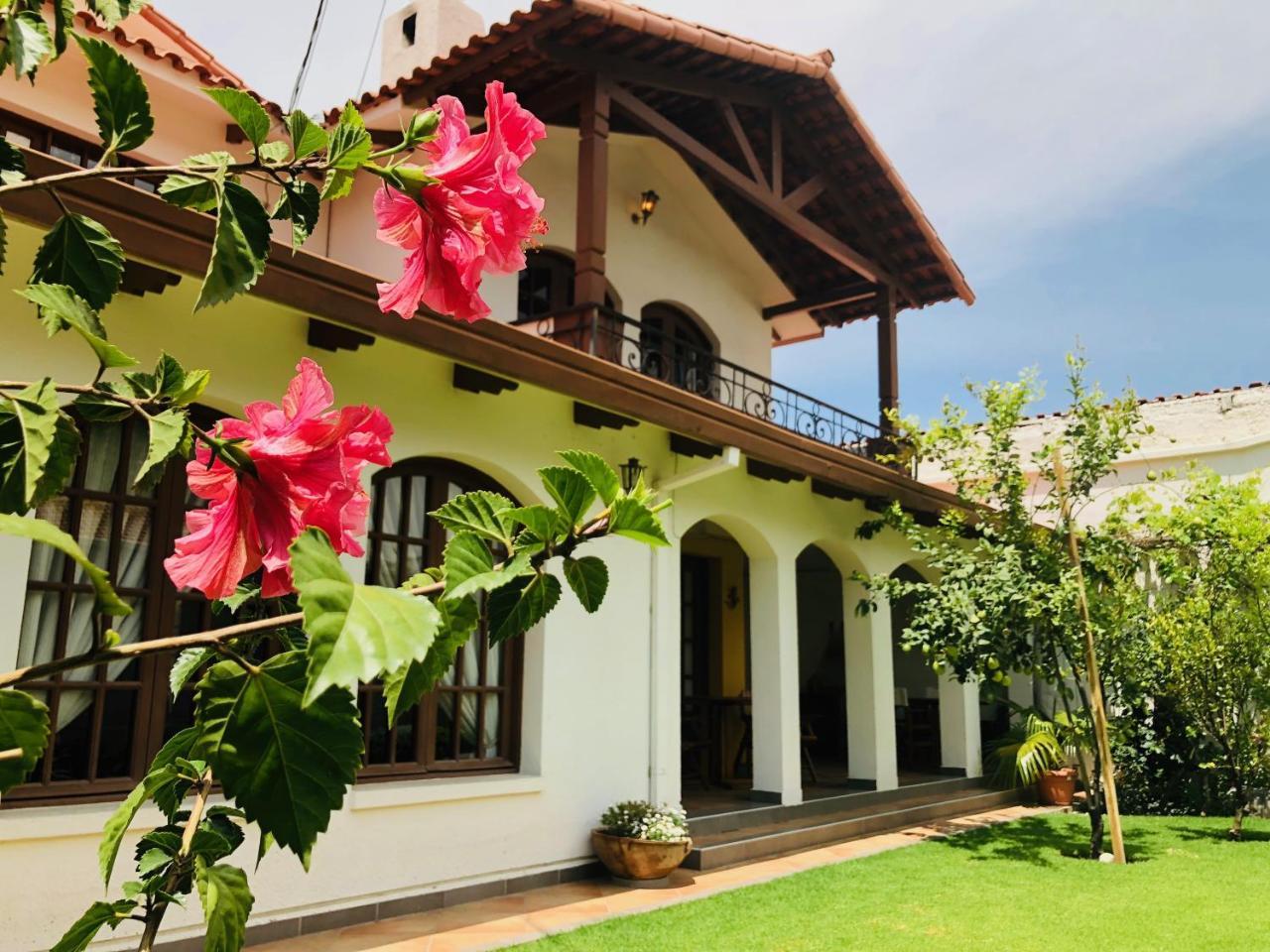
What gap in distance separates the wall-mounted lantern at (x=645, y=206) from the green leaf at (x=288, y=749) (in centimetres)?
1039

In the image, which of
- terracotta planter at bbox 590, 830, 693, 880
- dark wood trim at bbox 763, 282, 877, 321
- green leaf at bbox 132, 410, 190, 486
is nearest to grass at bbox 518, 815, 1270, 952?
terracotta planter at bbox 590, 830, 693, 880

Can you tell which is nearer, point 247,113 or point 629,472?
point 247,113

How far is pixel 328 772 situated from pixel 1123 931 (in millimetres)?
6931

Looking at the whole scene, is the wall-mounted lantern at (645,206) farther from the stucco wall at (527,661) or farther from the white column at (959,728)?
the white column at (959,728)

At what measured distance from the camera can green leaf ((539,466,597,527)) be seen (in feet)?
2.48

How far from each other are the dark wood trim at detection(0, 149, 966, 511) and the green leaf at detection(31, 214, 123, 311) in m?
1.52

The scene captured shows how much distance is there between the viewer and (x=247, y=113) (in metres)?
0.83

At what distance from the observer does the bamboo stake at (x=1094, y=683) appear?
8.34 m

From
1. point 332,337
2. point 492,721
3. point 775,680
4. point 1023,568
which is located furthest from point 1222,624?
point 332,337

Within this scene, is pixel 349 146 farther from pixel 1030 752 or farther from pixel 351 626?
pixel 1030 752

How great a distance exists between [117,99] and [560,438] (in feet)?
22.5

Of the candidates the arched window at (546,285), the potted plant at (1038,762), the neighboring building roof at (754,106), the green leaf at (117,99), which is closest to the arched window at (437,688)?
the arched window at (546,285)

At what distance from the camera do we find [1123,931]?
20.5ft

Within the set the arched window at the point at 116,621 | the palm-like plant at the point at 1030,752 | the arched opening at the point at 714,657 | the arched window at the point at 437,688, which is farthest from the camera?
the palm-like plant at the point at 1030,752
